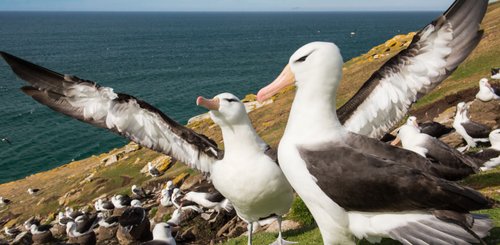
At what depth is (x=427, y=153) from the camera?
977 centimetres

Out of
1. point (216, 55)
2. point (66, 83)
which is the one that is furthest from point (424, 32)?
point (216, 55)

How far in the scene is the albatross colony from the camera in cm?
479

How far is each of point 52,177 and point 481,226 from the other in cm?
2887

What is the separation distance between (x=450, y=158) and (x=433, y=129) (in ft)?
13.8

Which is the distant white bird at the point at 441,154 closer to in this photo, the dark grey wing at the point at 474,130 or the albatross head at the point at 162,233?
the dark grey wing at the point at 474,130

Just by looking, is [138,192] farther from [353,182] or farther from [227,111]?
[353,182]

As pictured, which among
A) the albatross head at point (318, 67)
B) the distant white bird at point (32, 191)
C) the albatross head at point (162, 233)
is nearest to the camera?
the albatross head at point (318, 67)

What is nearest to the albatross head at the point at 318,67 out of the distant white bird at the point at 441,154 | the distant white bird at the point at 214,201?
the distant white bird at the point at 441,154

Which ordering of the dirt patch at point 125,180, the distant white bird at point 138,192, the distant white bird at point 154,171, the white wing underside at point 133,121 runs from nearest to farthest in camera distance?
the white wing underside at point 133,121
the distant white bird at point 138,192
the distant white bird at point 154,171
the dirt patch at point 125,180

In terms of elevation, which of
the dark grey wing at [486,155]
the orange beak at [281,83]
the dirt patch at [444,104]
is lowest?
the dirt patch at [444,104]

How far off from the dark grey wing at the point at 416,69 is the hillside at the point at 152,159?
11723mm

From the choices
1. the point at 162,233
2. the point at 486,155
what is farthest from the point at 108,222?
the point at 486,155

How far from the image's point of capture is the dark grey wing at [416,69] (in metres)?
5.96

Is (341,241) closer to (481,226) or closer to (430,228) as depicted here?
(430,228)
